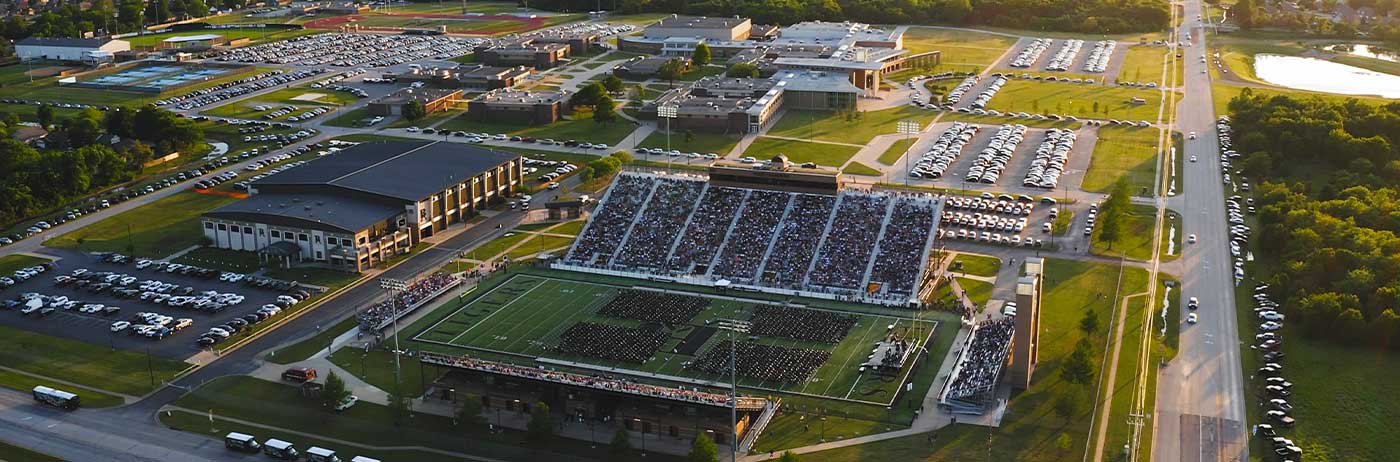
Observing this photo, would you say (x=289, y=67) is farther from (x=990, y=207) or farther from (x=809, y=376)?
(x=809, y=376)

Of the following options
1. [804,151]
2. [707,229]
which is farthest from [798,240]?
[804,151]

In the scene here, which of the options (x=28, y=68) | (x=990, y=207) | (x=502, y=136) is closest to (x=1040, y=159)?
(x=990, y=207)

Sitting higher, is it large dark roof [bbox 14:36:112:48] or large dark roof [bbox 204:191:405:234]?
large dark roof [bbox 14:36:112:48]

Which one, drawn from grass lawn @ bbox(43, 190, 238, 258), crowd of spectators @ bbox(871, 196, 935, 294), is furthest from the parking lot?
crowd of spectators @ bbox(871, 196, 935, 294)

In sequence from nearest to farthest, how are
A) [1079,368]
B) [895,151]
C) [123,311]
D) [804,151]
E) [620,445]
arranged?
[620,445] < [1079,368] < [123,311] < [895,151] < [804,151]

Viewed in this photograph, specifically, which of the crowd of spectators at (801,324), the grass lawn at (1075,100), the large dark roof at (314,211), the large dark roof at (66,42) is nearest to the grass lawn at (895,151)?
the grass lawn at (1075,100)

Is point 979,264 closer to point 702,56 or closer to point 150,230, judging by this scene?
point 150,230

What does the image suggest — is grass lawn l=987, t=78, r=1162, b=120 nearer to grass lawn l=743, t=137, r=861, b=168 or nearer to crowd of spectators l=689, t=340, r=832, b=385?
grass lawn l=743, t=137, r=861, b=168
